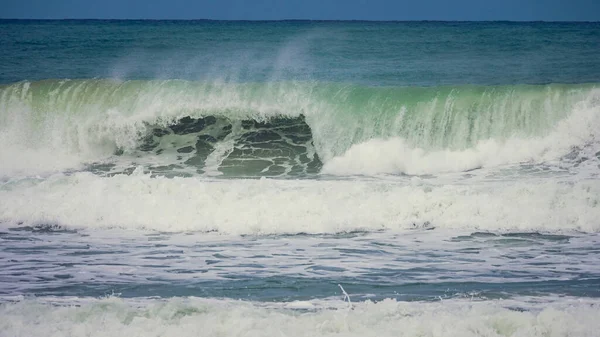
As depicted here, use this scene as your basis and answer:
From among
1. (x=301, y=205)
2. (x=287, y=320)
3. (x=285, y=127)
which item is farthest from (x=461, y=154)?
(x=287, y=320)

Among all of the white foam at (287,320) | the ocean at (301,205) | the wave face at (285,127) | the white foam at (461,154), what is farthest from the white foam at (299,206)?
the white foam at (287,320)

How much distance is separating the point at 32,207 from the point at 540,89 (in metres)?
9.64

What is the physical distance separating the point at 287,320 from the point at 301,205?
4677 mm

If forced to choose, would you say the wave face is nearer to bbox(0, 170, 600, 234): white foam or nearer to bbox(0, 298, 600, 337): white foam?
bbox(0, 170, 600, 234): white foam

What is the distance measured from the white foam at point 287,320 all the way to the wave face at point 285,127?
23.6 ft

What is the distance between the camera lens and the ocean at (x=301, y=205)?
7121 mm

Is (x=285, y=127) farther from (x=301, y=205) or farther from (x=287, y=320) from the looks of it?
(x=287, y=320)

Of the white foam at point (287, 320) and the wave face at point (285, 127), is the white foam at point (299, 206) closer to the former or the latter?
the wave face at point (285, 127)

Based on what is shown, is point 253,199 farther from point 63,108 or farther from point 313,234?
point 63,108

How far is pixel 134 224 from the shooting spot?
1130 cm

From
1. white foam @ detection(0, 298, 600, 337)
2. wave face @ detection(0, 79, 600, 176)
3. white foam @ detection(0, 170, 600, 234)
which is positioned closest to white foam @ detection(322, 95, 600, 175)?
wave face @ detection(0, 79, 600, 176)

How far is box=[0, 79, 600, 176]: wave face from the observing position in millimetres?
14656

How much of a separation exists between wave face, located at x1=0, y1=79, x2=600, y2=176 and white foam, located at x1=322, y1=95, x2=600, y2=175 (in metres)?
0.02

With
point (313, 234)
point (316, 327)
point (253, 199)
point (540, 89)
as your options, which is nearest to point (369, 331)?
point (316, 327)
